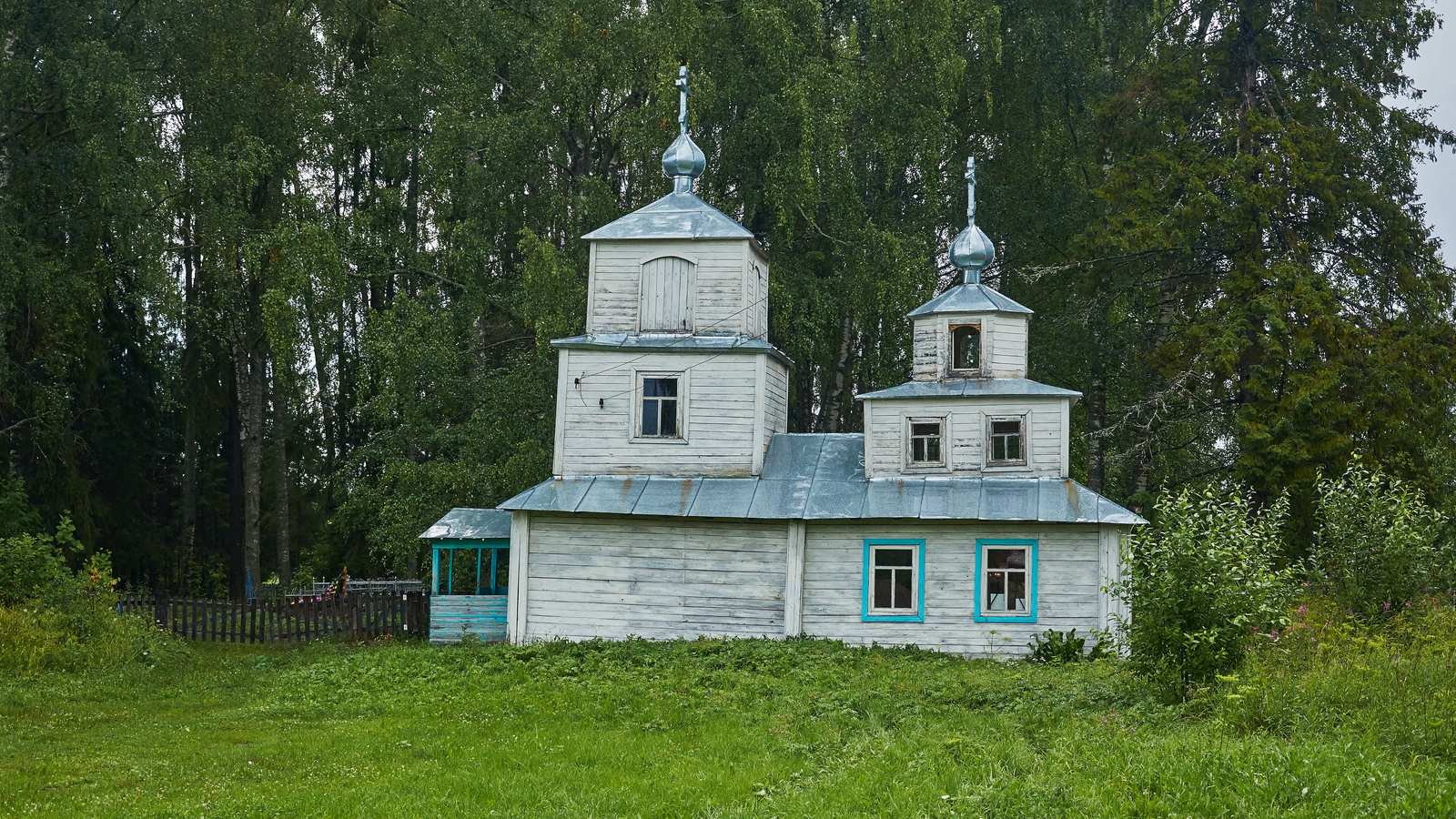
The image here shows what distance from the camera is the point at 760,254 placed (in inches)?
1022

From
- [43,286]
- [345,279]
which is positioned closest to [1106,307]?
[345,279]

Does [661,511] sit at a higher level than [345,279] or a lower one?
lower

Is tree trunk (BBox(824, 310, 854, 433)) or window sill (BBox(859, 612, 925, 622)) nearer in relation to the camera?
window sill (BBox(859, 612, 925, 622))

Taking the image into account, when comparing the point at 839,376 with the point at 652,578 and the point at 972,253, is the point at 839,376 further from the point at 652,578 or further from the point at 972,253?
the point at 652,578

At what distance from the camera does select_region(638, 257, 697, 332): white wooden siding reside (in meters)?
24.8

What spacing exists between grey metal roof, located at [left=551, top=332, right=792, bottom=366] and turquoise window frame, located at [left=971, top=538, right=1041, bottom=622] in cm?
474

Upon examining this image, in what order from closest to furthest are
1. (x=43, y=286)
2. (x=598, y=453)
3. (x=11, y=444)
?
1. (x=598, y=453)
2. (x=43, y=286)
3. (x=11, y=444)

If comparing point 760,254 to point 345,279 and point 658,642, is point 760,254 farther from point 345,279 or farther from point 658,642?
point 345,279

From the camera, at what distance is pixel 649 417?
A: 80.6ft

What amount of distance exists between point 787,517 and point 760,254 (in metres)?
5.22

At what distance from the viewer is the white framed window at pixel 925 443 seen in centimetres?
2398

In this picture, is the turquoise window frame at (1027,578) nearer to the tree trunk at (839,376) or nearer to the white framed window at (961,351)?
the white framed window at (961,351)

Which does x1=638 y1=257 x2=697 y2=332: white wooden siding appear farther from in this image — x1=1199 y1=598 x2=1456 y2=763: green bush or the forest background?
x1=1199 y1=598 x2=1456 y2=763: green bush

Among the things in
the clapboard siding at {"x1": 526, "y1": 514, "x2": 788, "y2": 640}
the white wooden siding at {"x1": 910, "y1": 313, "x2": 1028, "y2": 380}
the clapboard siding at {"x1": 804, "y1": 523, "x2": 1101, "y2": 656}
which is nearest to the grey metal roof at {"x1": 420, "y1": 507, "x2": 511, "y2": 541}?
the clapboard siding at {"x1": 526, "y1": 514, "x2": 788, "y2": 640}
